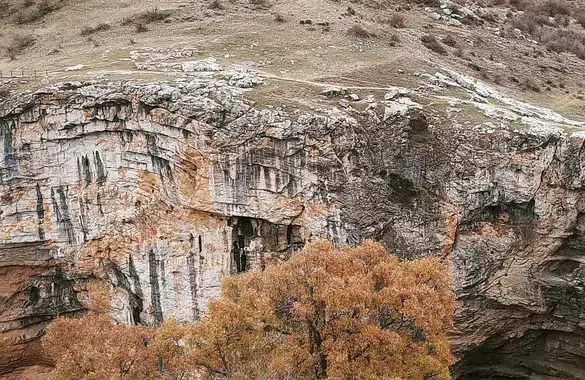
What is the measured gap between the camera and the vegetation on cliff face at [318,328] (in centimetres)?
1342

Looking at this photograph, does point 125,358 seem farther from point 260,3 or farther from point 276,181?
point 260,3

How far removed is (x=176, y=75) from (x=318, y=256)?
10460 mm

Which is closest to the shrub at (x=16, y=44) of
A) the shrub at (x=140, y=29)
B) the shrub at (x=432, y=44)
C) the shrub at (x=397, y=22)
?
the shrub at (x=140, y=29)

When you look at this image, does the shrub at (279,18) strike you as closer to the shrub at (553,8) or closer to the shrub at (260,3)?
the shrub at (260,3)

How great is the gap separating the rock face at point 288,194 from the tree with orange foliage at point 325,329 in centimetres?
637

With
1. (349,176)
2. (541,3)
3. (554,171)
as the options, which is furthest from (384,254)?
(541,3)

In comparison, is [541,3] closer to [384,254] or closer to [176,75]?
[176,75]

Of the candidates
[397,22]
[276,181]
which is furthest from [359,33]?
[276,181]

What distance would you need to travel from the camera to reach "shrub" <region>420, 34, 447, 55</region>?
90.5ft

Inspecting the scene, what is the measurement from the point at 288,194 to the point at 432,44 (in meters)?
11.9

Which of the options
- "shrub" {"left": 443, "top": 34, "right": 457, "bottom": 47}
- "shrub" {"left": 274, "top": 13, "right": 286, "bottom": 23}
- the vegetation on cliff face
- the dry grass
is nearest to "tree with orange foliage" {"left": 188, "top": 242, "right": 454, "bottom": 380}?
the vegetation on cliff face

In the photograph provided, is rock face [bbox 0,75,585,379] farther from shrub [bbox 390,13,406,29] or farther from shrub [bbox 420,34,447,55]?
shrub [bbox 390,13,406,29]

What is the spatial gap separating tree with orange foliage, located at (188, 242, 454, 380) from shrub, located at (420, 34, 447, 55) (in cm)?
1585

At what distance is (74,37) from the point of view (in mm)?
28266
